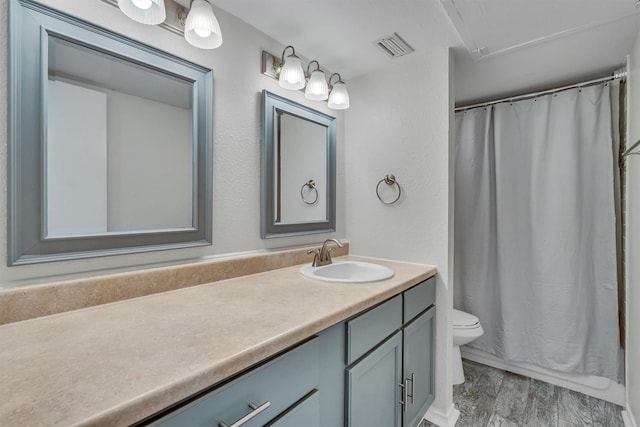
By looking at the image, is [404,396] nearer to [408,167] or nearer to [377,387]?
[377,387]

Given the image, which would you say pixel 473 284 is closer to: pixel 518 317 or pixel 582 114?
pixel 518 317

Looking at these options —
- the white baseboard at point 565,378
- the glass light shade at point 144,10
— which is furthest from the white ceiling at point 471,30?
the white baseboard at point 565,378

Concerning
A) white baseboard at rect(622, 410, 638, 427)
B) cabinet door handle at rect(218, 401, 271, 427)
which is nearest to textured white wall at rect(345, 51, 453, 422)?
white baseboard at rect(622, 410, 638, 427)

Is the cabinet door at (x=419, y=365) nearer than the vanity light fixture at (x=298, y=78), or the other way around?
the cabinet door at (x=419, y=365)

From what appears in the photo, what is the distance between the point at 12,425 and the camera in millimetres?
462

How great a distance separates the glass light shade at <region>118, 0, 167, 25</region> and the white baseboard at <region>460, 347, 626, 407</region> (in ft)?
9.34

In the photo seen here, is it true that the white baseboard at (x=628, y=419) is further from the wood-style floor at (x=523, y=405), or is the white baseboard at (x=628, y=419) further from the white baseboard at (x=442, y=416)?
the white baseboard at (x=442, y=416)

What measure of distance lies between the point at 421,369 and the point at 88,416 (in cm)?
148

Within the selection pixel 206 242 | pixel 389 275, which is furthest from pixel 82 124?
pixel 389 275

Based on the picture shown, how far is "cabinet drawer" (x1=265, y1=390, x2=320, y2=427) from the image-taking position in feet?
2.65

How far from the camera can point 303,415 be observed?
87cm

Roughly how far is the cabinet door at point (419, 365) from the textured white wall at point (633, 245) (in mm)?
965

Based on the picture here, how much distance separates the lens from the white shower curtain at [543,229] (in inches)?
75.5

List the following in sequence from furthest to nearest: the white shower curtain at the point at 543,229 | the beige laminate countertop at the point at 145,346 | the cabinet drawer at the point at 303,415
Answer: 1. the white shower curtain at the point at 543,229
2. the cabinet drawer at the point at 303,415
3. the beige laminate countertop at the point at 145,346
